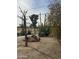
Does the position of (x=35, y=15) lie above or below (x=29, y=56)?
above

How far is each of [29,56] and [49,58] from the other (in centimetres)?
24

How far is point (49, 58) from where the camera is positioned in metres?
1.83

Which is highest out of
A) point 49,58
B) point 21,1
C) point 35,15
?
point 21,1

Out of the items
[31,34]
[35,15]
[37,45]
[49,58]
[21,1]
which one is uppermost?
[21,1]
